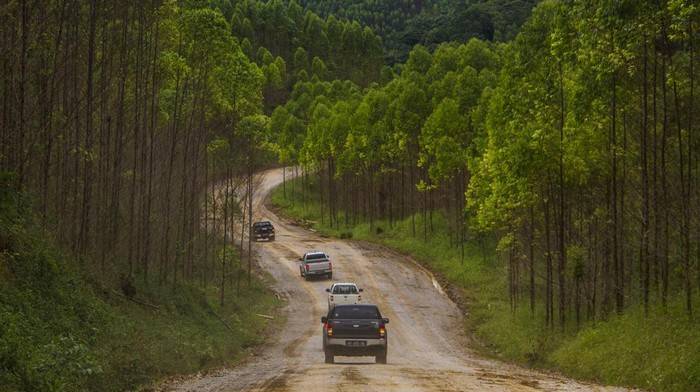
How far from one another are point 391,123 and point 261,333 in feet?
115

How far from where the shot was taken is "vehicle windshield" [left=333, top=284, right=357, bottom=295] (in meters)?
47.2

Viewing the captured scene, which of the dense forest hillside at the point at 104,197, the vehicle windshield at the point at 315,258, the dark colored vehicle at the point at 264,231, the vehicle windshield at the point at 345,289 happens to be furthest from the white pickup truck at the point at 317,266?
the dark colored vehicle at the point at 264,231

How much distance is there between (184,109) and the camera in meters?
44.1

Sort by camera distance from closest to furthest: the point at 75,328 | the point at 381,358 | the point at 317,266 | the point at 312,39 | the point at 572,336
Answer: the point at 75,328 → the point at 381,358 → the point at 572,336 → the point at 317,266 → the point at 312,39

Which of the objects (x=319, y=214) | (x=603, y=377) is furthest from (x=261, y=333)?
(x=319, y=214)

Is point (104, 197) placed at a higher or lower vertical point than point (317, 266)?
higher

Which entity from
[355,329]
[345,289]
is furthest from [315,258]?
[355,329]

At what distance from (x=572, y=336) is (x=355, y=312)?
338 inches

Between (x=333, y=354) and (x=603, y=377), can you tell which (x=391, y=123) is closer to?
(x=333, y=354)

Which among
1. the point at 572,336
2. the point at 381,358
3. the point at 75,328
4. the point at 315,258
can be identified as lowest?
the point at 381,358

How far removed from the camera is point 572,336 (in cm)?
3250

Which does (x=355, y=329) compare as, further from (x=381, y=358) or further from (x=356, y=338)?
(x=381, y=358)

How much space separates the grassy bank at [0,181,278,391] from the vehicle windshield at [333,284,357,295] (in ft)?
44.2

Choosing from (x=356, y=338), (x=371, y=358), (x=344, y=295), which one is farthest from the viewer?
(x=344, y=295)
